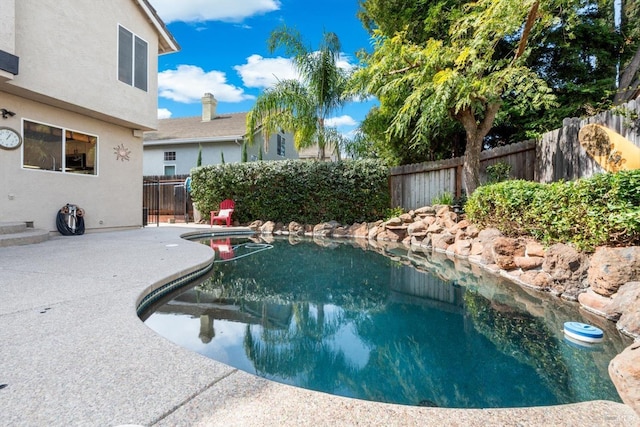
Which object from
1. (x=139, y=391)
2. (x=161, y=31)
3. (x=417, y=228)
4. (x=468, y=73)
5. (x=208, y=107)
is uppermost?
(x=208, y=107)

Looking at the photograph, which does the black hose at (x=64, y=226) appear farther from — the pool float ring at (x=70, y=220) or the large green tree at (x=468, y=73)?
the large green tree at (x=468, y=73)

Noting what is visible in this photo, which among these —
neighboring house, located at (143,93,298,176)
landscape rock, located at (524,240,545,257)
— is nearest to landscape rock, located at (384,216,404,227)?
landscape rock, located at (524,240,545,257)

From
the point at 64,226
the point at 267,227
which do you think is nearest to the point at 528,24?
the point at 267,227

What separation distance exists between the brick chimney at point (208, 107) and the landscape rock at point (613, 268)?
63.1 feet

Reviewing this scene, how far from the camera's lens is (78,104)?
292 inches

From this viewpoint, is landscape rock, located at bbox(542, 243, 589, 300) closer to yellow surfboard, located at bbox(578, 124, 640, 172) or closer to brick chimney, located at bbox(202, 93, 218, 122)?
yellow surfboard, located at bbox(578, 124, 640, 172)

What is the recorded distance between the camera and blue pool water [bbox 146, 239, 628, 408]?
2180 millimetres

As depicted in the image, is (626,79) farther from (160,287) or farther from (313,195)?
(160,287)

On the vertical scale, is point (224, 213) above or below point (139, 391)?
above

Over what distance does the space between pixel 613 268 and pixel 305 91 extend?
34.8 ft

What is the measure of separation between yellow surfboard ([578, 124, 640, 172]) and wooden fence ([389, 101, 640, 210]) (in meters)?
0.20

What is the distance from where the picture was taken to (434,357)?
2600 mm

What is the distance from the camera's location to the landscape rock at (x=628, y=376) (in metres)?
1.44

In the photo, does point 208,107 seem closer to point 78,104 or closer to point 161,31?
point 161,31
